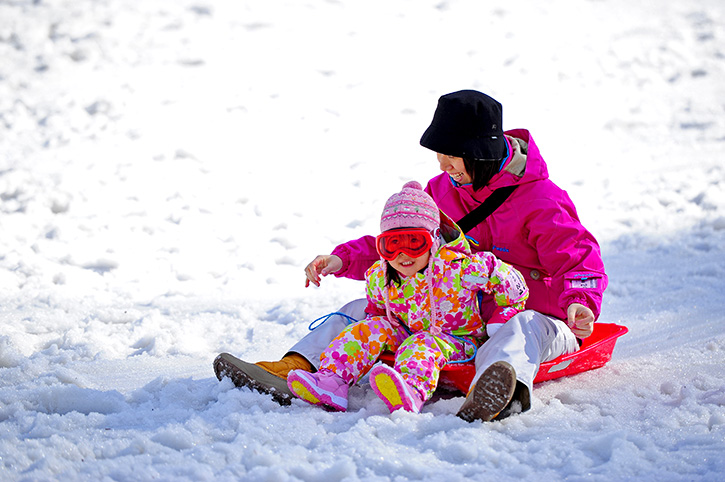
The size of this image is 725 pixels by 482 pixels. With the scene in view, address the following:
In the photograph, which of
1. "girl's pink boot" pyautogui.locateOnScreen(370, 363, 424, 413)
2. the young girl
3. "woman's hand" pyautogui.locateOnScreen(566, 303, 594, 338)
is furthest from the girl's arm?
"woman's hand" pyautogui.locateOnScreen(566, 303, 594, 338)

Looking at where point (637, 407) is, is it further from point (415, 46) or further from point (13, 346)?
point (415, 46)

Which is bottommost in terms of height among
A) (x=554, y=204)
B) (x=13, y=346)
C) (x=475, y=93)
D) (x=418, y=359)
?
(x=13, y=346)

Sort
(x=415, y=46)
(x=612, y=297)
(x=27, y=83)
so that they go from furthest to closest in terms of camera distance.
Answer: (x=415, y=46) < (x=27, y=83) < (x=612, y=297)

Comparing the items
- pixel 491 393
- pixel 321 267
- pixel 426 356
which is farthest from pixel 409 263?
pixel 491 393

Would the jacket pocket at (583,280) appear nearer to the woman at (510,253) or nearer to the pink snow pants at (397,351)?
the woman at (510,253)

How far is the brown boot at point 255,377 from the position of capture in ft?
7.46

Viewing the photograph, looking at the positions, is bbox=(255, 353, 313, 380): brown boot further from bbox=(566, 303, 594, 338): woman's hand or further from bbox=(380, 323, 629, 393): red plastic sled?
bbox=(566, 303, 594, 338): woman's hand

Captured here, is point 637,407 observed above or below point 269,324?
above

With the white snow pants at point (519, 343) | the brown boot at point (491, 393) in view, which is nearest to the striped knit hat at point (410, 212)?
the white snow pants at point (519, 343)

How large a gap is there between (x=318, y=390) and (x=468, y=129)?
1063 millimetres

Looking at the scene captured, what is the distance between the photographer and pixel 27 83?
6.10m

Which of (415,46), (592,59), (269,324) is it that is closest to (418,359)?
(269,324)

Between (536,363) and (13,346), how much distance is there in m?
2.10

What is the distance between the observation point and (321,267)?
106 inches
